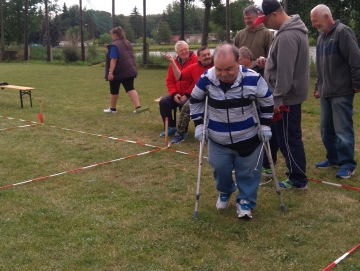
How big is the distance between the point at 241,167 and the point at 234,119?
17.1 inches

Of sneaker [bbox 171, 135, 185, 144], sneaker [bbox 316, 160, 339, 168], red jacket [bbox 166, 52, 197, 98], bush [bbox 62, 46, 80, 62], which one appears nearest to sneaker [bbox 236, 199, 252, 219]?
sneaker [bbox 316, 160, 339, 168]

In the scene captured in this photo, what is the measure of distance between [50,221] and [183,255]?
129cm

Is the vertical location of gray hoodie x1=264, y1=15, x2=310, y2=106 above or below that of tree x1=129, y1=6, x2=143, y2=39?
below

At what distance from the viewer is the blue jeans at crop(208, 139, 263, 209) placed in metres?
3.87

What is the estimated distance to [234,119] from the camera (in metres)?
3.77

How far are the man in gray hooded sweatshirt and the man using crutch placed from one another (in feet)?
1.84

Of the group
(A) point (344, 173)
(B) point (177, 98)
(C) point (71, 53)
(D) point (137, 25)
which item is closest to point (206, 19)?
(D) point (137, 25)

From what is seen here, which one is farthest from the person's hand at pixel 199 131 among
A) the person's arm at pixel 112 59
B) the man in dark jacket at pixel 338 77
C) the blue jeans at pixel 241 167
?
the person's arm at pixel 112 59

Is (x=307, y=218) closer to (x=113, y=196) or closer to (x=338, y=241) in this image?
(x=338, y=241)

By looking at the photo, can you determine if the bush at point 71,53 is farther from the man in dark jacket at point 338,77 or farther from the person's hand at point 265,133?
the person's hand at point 265,133

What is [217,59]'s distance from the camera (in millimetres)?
3588

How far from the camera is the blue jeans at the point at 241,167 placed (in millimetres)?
3869

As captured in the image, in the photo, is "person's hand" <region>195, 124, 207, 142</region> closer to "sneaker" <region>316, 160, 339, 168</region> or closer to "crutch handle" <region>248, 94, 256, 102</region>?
"crutch handle" <region>248, 94, 256, 102</region>

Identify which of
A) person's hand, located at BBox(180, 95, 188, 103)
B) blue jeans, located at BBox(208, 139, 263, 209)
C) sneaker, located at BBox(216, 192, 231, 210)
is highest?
person's hand, located at BBox(180, 95, 188, 103)
